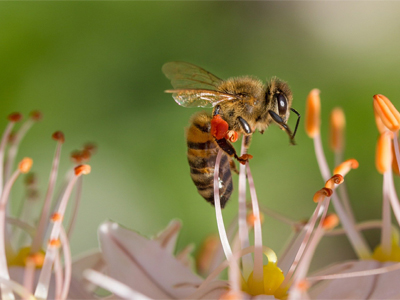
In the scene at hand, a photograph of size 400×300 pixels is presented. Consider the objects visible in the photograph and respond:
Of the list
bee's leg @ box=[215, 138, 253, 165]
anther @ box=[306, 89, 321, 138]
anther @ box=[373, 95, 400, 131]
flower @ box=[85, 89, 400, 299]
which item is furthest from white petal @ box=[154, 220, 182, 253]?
anther @ box=[373, 95, 400, 131]

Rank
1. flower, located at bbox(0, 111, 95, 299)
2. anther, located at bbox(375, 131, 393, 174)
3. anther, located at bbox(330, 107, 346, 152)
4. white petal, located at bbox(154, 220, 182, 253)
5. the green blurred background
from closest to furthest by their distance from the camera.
A: flower, located at bbox(0, 111, 95, 299), anther, located at bbox(375, 131, 393, 174), white petal, located at bbox(154, 220, 182, 253), anther, located at bbox(330, 107, 346, 152), the green blurred background

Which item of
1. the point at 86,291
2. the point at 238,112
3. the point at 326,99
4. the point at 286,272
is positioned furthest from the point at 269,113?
the point at 326,99

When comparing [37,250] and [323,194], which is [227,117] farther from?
[37,250]

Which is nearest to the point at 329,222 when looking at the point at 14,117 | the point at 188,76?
the point at 188,76

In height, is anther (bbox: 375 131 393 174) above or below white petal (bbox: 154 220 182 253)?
above

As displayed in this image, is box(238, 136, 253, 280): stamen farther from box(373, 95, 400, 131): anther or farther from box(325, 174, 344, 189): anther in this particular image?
box(373, 95, 400, 131): anther
